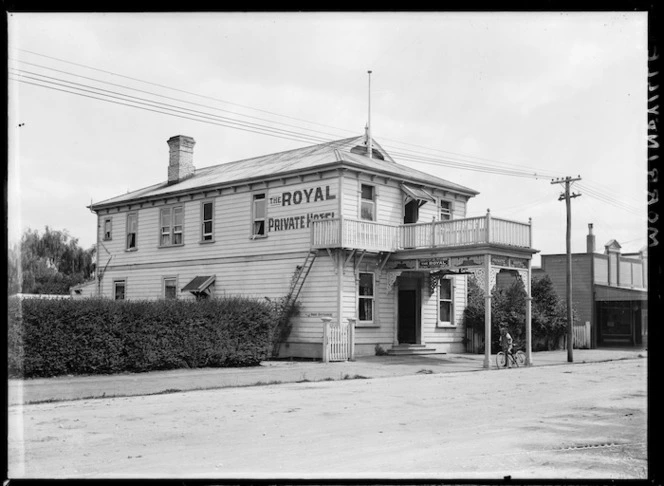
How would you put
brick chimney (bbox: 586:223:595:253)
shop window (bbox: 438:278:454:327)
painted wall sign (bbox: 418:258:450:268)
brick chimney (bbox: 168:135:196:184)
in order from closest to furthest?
painted wall sign (bbox: 418:258:450:268) < shop window (bbox: 438:278:454:327) < brick chimney (bbox: 168:135:196:184) < brick chimney (bbox: 586:223:595:253)

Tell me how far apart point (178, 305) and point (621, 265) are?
31.5m

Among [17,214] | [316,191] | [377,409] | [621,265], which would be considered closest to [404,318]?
[316,191]

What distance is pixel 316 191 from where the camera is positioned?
1083 inches

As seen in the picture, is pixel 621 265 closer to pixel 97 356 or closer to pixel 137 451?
pixel 97 356

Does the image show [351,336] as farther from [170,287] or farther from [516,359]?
[170,287]

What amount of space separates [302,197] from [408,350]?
7001 mm

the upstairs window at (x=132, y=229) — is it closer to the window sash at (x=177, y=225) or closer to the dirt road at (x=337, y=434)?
the window sash at (x=177, y=225)

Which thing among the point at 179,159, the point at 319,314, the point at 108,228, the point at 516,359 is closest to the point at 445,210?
the point at 319,314

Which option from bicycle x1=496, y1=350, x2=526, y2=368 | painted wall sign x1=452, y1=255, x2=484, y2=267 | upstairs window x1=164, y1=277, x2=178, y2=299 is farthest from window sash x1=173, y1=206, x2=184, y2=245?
bicycle x1=496, y1=350, x2=526, y2=368

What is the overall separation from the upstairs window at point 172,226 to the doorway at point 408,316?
9.98 meters

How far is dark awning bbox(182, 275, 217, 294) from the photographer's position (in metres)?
30.5

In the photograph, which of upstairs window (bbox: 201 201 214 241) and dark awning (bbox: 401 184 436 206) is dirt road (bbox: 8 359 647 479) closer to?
dark awning (bbox: 401 184 436 206)

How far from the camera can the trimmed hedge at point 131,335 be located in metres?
17.5

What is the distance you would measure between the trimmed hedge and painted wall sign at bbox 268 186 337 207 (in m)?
5.27
